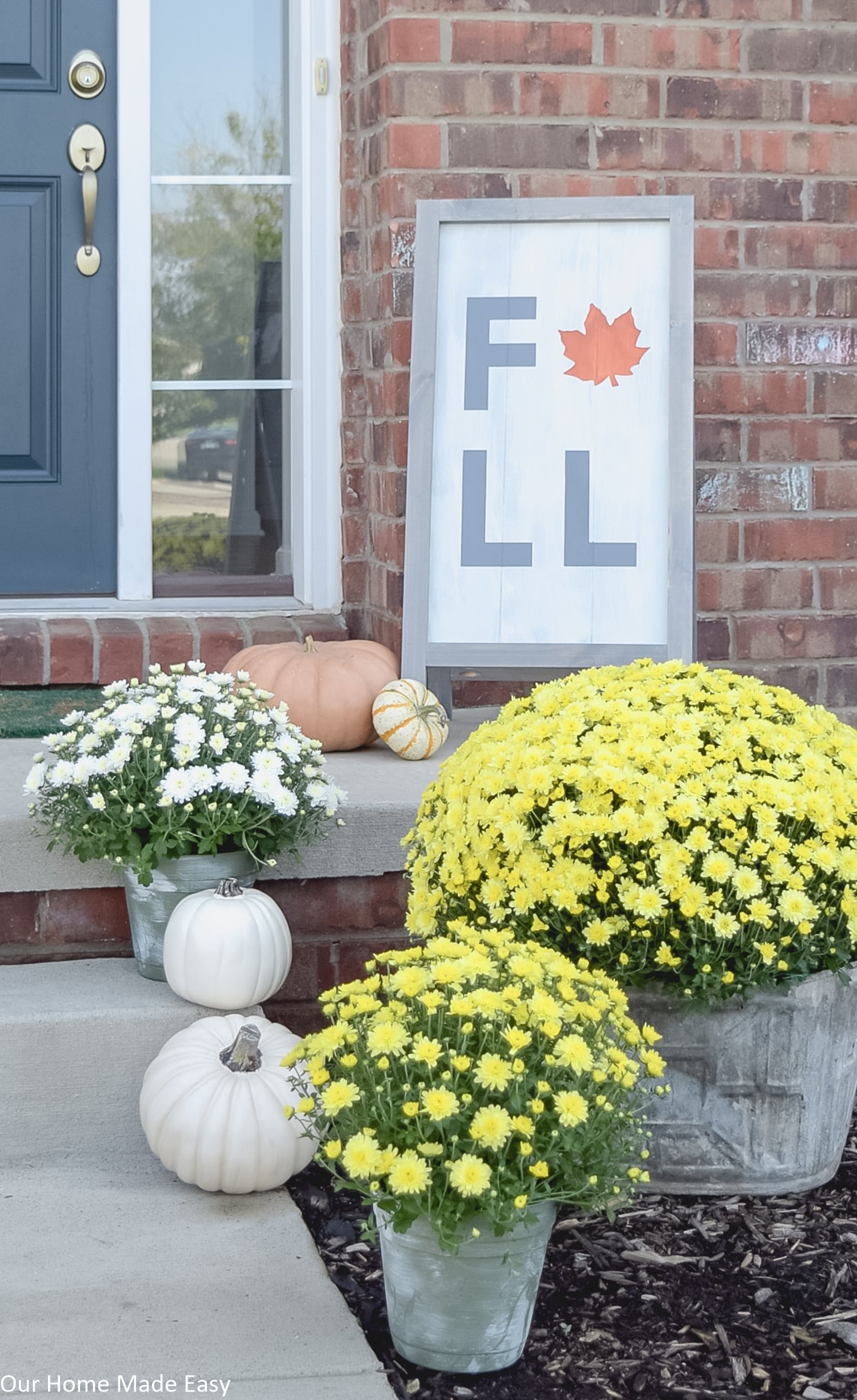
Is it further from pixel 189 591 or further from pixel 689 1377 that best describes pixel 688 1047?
pixel 189 591

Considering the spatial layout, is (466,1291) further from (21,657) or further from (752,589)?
(752,589)

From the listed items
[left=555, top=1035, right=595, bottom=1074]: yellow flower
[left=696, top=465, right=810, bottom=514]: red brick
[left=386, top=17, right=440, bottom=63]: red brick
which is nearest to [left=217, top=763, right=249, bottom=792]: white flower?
[left=555, top=1035, right=595, bottom=1074]: yellow flower

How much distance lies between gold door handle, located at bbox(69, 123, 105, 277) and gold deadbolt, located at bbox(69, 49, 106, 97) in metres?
0.08

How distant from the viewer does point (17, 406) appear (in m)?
3.68

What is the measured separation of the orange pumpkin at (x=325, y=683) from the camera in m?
3.12

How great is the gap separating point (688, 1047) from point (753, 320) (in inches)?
76.3

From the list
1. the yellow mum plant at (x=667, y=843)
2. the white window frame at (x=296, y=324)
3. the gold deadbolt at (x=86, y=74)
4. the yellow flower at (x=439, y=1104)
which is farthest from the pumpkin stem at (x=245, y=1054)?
the gold deadbolt at (x=86, y=74)

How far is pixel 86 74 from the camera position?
3611 mm

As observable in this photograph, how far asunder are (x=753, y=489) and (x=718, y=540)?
0.14 m

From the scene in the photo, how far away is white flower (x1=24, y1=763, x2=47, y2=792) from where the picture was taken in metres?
2.56

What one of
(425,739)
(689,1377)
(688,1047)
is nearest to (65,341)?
(425,739)

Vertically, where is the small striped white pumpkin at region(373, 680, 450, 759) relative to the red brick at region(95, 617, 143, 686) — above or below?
below

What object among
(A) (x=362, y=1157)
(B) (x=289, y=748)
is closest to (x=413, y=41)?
(B) (x=289, y=748)

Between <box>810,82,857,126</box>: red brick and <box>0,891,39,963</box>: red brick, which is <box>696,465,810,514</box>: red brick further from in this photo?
<box>0,891,39,963</box>: red brick
